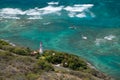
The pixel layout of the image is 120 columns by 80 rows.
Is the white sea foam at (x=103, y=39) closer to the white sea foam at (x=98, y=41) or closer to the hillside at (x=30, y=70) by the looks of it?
the white sea foam at (x=98, y=41)

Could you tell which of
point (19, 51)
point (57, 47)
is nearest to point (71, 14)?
point (57, 47)

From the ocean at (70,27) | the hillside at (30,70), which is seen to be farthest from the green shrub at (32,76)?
the ocean at (70,27)

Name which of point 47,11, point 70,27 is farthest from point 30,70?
point 47,11

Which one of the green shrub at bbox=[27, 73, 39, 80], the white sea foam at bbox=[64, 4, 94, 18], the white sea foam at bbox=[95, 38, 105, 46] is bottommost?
the white sea foam at bbox=[95, 38, 105, 46]

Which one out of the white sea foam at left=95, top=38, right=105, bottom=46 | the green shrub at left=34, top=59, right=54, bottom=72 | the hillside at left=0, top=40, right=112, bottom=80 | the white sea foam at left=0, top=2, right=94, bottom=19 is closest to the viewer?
the hillside at left=0, top=40, right=112, bottom=80

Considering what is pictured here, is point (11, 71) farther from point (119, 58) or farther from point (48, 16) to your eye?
point (48, 16)

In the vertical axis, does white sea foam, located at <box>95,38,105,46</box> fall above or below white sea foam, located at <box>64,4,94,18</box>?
below

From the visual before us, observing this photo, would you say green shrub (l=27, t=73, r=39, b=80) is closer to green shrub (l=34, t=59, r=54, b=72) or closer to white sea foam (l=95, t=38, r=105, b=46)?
green shrub (l=34, t=59, r=54, b=72)

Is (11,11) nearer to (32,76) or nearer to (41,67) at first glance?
(41,67)

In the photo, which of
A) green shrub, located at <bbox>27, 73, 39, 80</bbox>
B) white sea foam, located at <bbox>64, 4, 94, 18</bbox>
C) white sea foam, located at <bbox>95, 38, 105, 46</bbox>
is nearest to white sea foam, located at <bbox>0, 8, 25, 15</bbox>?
white sea foam, located at <bbox>64, 4, 94, 18</bbox>
